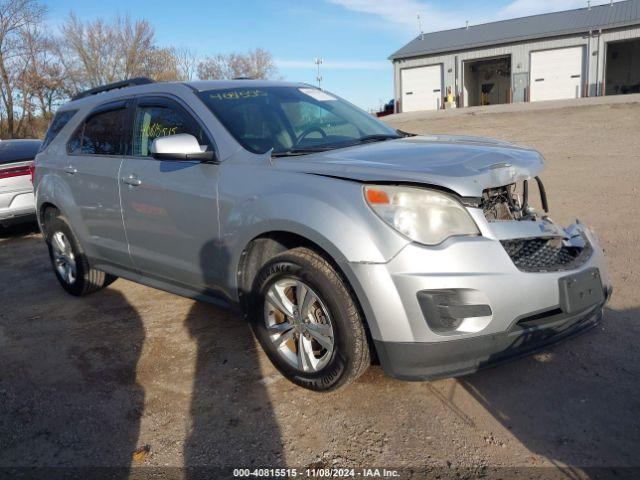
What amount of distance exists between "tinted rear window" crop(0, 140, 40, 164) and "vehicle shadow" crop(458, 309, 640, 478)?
7.71 m

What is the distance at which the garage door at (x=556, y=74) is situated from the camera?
32.0 metres

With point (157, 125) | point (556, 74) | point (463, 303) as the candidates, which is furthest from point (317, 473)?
point (556, 74)

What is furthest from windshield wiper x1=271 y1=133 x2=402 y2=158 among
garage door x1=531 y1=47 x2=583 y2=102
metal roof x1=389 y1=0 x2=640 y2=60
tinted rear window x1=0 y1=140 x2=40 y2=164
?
metal roof x1=389 y1=0 x2=640 y2=60

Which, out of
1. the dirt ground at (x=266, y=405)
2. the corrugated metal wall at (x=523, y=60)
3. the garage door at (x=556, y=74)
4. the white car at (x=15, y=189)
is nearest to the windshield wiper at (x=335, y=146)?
the dirt ground at (x=266, y=405)

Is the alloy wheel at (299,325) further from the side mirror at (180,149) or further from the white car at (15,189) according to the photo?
the white car at (15,189)

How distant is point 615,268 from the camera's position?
486cm

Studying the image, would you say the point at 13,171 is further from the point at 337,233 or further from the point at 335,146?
the point at 337,233

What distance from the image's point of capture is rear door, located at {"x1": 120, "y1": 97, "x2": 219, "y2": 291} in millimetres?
3645

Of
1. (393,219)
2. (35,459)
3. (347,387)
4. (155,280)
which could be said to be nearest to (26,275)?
(155,280)

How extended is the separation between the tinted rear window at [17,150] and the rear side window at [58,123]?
341 cm

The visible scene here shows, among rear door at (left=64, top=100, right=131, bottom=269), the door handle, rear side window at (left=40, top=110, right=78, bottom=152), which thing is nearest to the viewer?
the door handle

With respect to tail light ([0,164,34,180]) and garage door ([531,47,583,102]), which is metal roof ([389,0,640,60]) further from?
tail light ([0,164,34,180])

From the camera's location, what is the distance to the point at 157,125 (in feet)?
13.9

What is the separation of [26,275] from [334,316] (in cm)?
499
